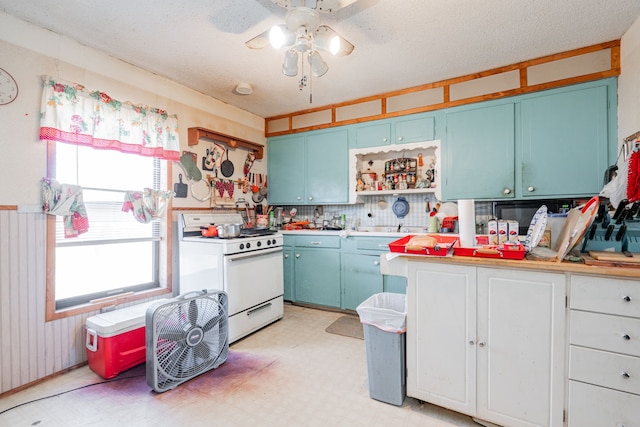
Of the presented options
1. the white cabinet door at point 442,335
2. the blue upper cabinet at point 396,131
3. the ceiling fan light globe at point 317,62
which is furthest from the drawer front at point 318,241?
the ceiling fan light globe at point 317,62

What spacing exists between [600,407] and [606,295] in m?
0.51

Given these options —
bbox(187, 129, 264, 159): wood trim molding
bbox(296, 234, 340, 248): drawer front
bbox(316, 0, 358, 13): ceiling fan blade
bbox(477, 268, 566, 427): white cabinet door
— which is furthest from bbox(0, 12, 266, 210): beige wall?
bbox(477, 268, 566, 427): white cabinet door

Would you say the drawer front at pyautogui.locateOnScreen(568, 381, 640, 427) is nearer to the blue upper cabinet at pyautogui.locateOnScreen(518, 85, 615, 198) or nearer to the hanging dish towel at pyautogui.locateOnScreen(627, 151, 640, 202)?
the hanging dish towel at pyautogui.locateOnScreen(627, 151, 640, 202)

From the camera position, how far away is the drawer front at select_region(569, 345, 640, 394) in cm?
129

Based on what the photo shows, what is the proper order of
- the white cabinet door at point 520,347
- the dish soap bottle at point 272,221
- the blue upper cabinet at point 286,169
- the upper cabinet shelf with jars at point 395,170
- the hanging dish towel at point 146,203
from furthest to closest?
the dish soap bottle at point 272,221 < the blue upper cabinet at point 286,169 < the upper cabinet shelf with jars at point 395,170 < the hanging dish towel at point 146,203 < the white cabinet door at point 520,347

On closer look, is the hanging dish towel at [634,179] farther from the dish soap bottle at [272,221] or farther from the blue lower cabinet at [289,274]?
the dish soap bottle at [272,221]

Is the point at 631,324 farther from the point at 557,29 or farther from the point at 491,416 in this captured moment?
the point at 557,29

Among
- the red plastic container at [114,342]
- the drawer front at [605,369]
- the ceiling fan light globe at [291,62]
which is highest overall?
the ceiling fan light globe at [291,62]

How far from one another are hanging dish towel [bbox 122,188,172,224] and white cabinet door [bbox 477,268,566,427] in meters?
2.69

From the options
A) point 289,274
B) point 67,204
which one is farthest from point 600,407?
point 67,204

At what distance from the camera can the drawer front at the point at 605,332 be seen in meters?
1.29

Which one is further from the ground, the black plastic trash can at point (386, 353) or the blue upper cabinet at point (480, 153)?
the blue upper cabinet at point (480, 153)

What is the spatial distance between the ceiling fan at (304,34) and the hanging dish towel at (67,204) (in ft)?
5.65

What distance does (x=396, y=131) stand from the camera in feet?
11.0
